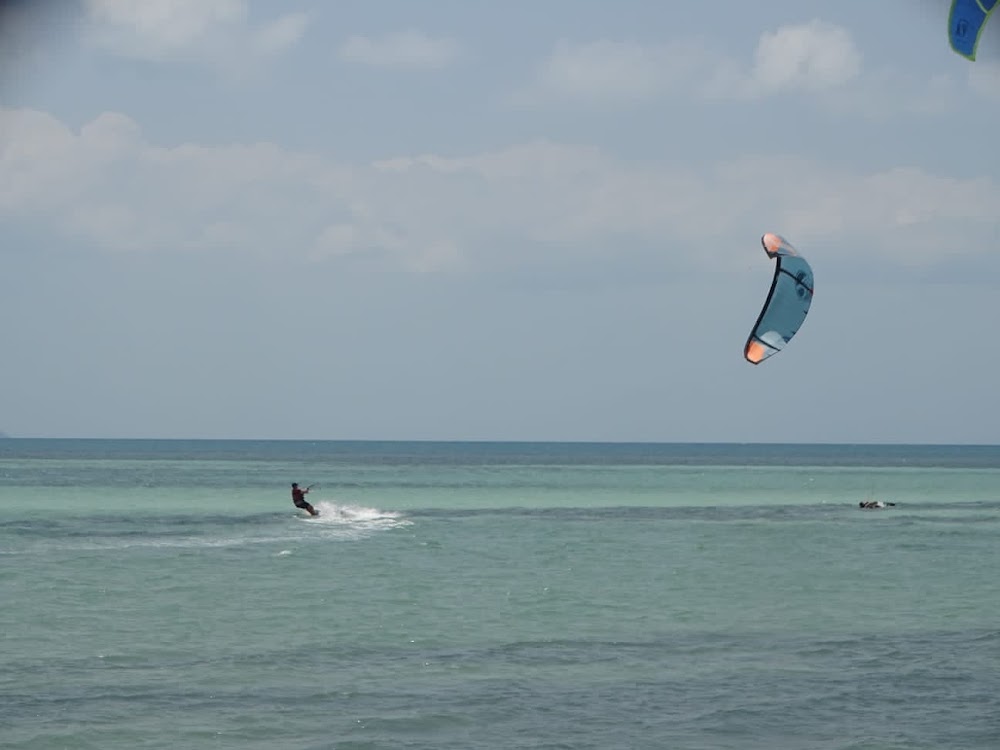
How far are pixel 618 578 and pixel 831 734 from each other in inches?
502

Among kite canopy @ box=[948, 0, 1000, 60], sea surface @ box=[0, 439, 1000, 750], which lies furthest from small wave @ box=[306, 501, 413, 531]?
kite canopy @ box=[948, 0, 1000, 60]

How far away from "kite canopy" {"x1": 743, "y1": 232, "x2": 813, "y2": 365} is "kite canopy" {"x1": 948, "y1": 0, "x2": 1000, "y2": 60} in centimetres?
918

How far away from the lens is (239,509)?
49156mm

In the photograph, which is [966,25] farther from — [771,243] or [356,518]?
[356,518]

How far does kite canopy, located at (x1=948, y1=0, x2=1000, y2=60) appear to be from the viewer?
1451 centimetres

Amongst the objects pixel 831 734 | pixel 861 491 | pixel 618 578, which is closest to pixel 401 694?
pixel 831 734

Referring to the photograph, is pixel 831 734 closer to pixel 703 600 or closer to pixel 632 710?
pixel 632 710

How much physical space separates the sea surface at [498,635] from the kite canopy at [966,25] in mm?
6740

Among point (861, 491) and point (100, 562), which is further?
point (861, 491)

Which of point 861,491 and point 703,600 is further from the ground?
point 861,491

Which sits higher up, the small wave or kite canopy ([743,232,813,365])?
kite canopy ([743,232,813,365])

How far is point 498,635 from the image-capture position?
784 inches

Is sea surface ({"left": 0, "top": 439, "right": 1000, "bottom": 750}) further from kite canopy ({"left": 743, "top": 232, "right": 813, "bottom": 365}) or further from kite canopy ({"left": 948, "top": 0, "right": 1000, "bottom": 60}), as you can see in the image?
kite canopy ({"left": 948, "top": 0, "right": 1000, "bottom": 60})

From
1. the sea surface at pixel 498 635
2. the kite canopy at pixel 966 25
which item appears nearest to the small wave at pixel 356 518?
the sea surface at pixel 498 635
